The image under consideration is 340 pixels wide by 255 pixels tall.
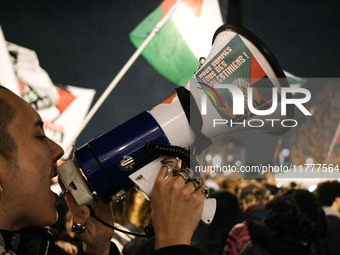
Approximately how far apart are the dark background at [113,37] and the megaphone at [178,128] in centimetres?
275

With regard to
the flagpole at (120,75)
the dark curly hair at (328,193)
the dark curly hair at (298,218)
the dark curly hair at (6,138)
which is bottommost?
the dark curly hair at (328,193)

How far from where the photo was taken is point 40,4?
3.90 m

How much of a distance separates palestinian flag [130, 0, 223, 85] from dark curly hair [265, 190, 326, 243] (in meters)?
2.11

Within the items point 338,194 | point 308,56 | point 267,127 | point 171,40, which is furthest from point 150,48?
point 267,127

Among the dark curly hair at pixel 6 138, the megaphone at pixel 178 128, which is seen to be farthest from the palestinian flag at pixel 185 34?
the dark curly hair at pixel 6 138

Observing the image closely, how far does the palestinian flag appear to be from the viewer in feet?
11.9

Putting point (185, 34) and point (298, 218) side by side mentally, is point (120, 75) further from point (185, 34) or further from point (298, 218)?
point (298, 218)

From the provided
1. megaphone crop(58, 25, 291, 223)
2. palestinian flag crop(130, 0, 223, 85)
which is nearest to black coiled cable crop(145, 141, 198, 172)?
megaphone crop(58, 25, 291, 223)

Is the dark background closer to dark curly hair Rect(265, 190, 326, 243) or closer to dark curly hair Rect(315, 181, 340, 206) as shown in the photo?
dark curly hair Rect(315, 181, 340, 206)

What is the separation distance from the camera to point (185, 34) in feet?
11.9

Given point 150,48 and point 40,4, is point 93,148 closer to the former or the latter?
point 150,48

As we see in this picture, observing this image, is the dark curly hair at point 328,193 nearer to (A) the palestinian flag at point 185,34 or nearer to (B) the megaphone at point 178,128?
(A) the palestinian flag at point 185,34

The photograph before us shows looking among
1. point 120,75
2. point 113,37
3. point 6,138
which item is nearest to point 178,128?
point 6,138

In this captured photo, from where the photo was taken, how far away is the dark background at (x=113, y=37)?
3863 mm
